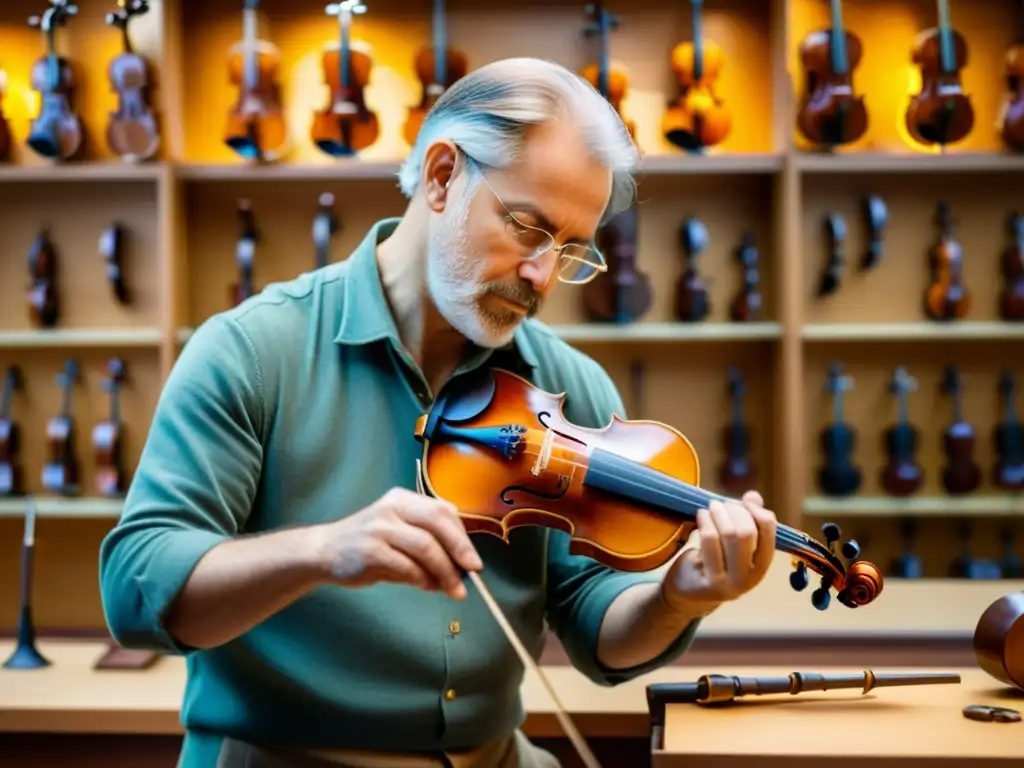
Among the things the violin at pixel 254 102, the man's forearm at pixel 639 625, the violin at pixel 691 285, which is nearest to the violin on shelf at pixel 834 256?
the violin at pixel 691 285

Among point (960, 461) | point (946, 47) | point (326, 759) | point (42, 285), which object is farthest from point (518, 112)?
point (42, 285)

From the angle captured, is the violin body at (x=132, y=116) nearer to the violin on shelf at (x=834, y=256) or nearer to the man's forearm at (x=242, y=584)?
the violin on shelf at (x=834, y=256)

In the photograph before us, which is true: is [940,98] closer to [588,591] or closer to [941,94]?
[941,94]

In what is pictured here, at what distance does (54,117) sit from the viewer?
3807 mm

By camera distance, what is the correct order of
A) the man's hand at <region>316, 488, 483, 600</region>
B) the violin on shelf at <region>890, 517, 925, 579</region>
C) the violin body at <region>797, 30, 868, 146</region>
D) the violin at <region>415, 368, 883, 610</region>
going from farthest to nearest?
the violin on shelf at <region>890, 517, 925, 579</region> < the violin body at <region>797, 30, 868, 146</region> < the violin at <region>415, 368, 883, 610</region> < the man's hand at <region>316, 488, 483, 600</region>

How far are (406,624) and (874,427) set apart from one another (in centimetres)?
293

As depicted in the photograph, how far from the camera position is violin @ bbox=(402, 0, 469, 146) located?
12.3 ft

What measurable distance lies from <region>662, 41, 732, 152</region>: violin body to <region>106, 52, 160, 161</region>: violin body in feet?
5.84

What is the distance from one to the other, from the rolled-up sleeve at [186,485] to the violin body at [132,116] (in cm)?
257

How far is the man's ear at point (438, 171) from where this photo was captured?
4.93ft

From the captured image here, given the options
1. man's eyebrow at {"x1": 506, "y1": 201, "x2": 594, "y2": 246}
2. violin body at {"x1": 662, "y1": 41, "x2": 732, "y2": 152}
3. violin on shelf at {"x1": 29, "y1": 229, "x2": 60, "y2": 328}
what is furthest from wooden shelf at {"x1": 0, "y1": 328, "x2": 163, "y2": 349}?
man's eyebrow at {"x1": 506, "y1": 201, "x2": 594, "y2": 246}

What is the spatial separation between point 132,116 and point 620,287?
5.81 ft

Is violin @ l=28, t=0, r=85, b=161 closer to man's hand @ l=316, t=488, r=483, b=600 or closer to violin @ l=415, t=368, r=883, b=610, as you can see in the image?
violin @ l=415, t=368, r=883, b=610

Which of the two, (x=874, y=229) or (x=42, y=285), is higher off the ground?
(x=874, y=229)
